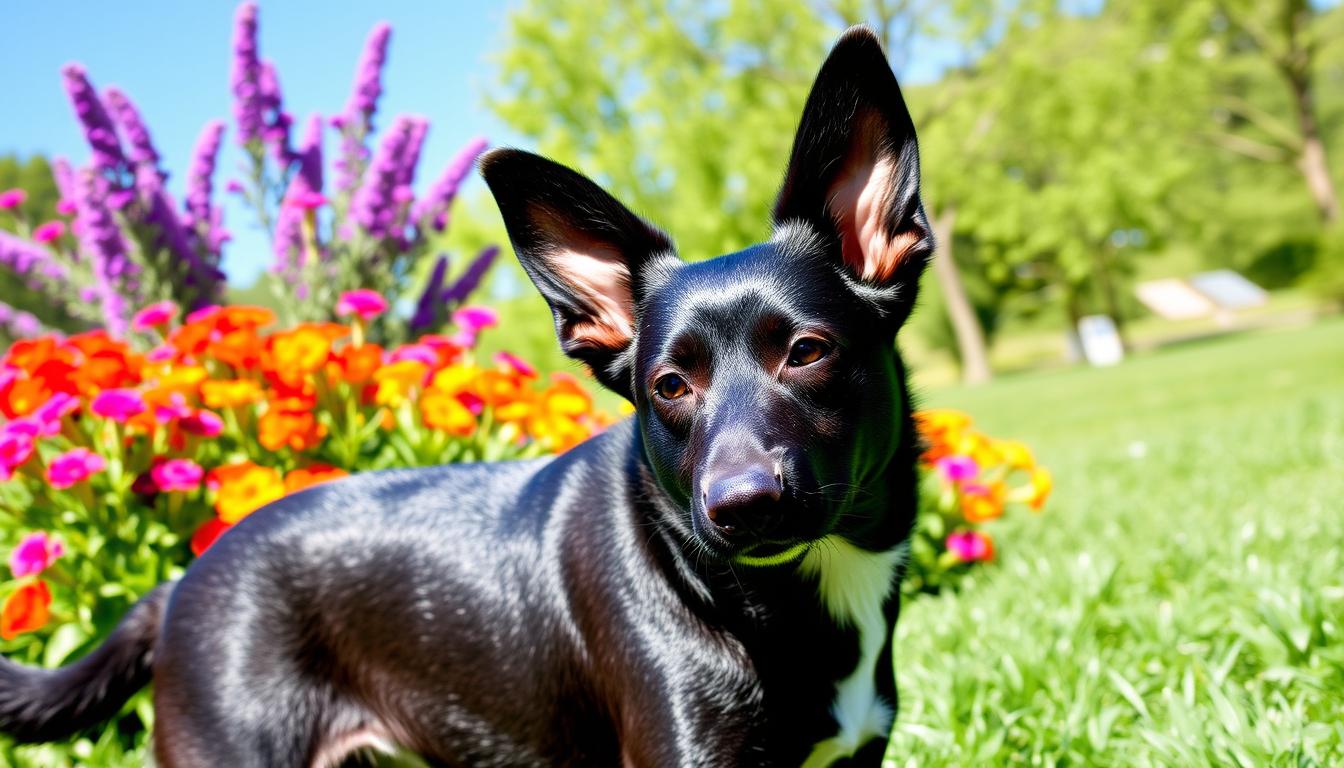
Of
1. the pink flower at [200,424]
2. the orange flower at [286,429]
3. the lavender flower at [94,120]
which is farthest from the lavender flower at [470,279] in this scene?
the pink flower at [200,424]

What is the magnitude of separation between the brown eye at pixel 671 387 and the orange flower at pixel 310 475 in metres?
1.93

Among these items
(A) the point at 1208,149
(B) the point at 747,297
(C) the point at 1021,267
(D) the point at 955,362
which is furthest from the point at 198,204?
(A) the point at 1208,149

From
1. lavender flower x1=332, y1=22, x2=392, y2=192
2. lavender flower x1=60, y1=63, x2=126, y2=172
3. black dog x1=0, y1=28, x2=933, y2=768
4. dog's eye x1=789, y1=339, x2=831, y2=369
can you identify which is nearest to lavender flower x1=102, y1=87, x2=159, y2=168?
lavender flower x1=60, y1=63, x2=126, y2=172

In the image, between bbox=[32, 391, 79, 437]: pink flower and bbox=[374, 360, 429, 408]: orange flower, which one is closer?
bbox=[32, 391, 79, 437]: pink flower

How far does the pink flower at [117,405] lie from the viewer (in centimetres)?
331

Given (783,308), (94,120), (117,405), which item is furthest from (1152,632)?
(94,120)

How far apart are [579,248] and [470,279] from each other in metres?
3.74

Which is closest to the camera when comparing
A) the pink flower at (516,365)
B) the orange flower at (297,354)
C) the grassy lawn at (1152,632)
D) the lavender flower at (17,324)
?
the grassy lawn at (1152,632)

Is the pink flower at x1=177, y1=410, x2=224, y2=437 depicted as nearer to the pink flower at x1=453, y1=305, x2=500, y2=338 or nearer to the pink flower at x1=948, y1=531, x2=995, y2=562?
the pink flower at x1=453, y1=305, x2=500, y2=338

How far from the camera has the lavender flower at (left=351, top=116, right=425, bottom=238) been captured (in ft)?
18.1

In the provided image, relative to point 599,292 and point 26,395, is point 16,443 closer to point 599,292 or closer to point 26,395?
point 26,395

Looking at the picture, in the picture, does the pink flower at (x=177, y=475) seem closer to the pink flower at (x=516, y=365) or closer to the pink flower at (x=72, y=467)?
the pink flower at (x=72, y=467)

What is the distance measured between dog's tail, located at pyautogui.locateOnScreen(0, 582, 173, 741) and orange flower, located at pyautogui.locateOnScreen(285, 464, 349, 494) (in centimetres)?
121

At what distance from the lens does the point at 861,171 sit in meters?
2.07
